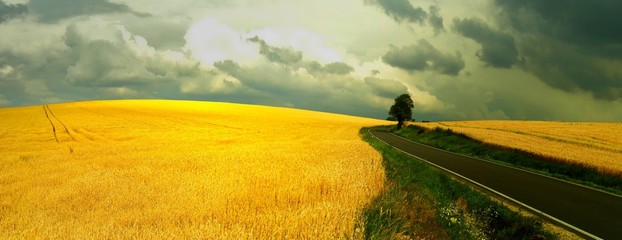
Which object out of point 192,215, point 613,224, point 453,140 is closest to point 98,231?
point 192,215

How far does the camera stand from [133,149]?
23.3 m

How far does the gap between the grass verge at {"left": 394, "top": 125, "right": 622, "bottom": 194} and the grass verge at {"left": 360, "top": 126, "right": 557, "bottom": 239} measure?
9208 millimetres

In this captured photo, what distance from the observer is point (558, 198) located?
14508 millimetres

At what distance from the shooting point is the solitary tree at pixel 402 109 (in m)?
82.4

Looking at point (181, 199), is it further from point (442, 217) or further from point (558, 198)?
point (558, 198)

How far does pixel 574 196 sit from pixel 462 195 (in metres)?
4.75

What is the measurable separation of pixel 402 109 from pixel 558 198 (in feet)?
226

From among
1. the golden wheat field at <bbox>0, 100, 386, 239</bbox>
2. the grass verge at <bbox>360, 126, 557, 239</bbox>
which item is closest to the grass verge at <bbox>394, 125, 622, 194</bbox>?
the grass verge at <bbox>360, 126, 557, 239</bbox>

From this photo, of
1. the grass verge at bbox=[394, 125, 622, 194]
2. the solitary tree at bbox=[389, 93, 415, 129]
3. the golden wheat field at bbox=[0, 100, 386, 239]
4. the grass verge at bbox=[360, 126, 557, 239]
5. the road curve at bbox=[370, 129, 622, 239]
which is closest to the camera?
the golden wheat field at bbox=[0, 100, 386, 239]

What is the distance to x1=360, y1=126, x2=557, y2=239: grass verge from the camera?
8188mm

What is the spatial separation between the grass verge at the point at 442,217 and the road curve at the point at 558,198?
4.01 feet

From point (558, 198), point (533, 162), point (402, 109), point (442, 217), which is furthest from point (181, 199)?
point (402, 109)

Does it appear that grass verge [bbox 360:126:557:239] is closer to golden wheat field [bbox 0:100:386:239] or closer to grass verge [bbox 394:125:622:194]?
golden wheat field [bbox 0:100:386:239]

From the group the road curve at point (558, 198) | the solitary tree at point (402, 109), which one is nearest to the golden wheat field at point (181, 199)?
the road curve at point (558, 198)
